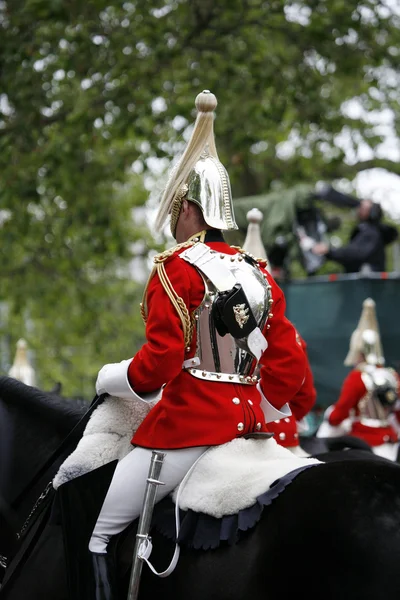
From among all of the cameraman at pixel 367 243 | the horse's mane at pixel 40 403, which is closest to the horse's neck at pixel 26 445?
the horse's mane at pixel 40 403

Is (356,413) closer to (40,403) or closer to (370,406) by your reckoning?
(370,406)

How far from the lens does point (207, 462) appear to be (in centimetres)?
366

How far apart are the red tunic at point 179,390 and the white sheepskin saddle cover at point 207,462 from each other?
0.09 meters

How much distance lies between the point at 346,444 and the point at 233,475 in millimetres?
3243

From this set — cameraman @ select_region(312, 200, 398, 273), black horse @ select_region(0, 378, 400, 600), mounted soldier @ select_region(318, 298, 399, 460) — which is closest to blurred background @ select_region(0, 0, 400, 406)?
cameraman @ select_region(312, 200, 398, 273)

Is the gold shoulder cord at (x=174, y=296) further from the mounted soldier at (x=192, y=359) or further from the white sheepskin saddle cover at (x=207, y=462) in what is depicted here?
the white sheepskin saddle cover at (x=207, y=462)

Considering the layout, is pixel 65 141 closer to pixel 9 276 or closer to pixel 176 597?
pixel 9 276

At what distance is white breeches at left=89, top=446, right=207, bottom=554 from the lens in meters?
3.70

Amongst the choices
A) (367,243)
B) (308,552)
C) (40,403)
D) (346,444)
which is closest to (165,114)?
(367,243)

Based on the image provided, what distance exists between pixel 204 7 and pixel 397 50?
12.0 ft

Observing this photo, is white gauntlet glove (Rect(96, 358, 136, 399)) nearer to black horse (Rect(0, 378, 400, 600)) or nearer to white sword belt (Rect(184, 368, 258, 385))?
white sword belt (Rect(184, 368, 258, 385))

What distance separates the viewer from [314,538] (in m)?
3.22

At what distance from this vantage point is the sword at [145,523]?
11.8ft

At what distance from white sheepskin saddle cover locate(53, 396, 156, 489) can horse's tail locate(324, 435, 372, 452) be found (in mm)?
2955
